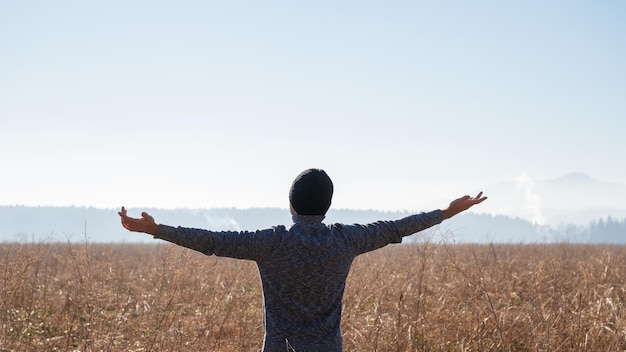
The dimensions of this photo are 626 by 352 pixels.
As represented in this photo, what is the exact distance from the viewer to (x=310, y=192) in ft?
8.29

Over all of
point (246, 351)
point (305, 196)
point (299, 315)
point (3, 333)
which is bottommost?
point (246, 351)

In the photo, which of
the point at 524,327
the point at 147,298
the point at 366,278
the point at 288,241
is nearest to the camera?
the point at 288,241

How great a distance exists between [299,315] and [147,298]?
20.9 feet

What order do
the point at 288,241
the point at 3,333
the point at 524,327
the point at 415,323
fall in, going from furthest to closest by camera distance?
1. the point at 524,327
2. the point at 415,323
3. the point at 3,333
4. the point at 288,241

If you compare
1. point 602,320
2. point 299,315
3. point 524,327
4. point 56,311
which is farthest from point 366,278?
point 299,315

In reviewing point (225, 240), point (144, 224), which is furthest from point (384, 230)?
point (144, 224)

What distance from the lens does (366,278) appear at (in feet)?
23.1

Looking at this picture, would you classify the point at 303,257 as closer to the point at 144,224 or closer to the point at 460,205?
the point at 144,224

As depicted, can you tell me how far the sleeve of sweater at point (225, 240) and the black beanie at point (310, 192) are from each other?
5.6 inches

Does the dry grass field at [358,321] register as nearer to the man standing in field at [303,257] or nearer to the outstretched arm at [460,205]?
the outstretched arm at [460,205]

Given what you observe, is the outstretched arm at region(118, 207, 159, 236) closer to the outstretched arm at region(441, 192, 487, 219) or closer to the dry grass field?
the outstretched arm at region(441, 192, 487, 219)

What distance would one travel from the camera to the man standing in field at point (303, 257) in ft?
8.13

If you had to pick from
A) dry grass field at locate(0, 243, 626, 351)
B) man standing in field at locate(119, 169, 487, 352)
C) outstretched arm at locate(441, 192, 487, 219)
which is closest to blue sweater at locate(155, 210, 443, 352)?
man standing in field at locate(119, 169, 487, 352)

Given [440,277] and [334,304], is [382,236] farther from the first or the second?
[440,277]
